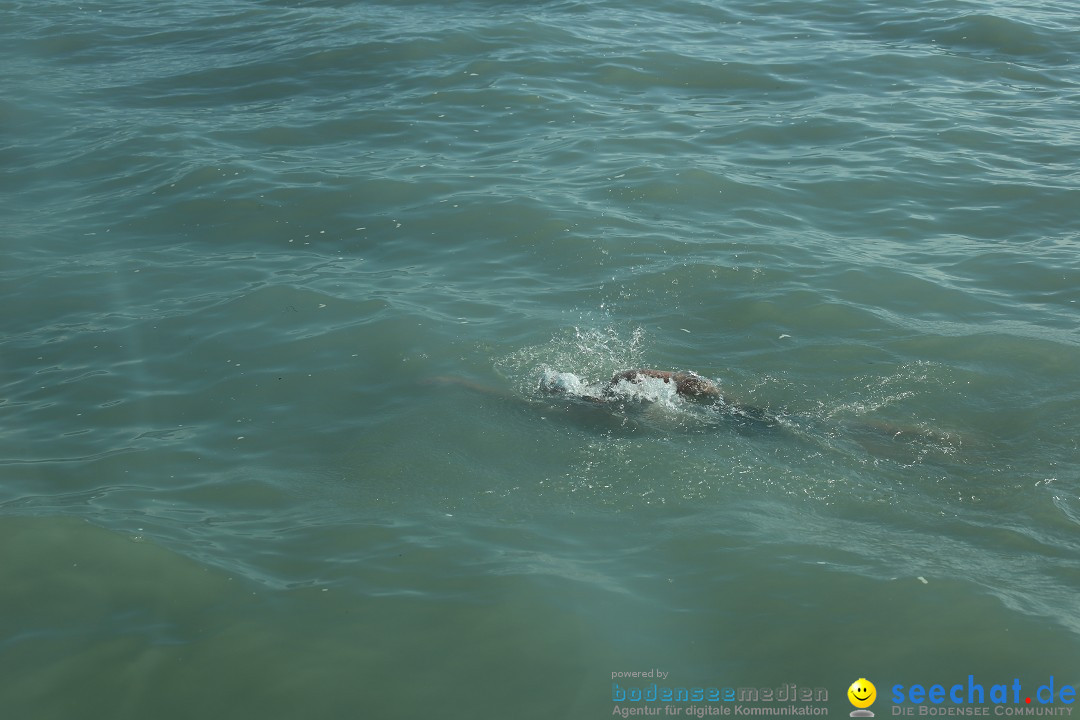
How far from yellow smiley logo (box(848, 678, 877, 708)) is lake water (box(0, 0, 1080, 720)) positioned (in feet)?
0.33

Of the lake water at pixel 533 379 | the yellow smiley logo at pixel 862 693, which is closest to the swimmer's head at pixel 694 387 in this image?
the lake water at pixel 533 379

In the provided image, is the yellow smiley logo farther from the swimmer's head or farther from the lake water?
the swimmer's head

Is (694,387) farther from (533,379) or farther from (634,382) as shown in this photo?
(533,379)

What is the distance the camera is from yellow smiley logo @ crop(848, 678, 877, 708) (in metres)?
4.79

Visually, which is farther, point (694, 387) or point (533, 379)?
point (533, 379)

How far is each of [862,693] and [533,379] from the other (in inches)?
148

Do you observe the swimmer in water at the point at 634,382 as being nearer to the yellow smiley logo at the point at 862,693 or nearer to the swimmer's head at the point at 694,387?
the swimmer's head at the point at 694,387

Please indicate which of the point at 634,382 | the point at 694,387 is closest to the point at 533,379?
the point at 634,382

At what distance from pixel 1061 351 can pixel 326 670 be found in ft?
20.8

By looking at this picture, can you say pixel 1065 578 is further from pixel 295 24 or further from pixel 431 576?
pixel 295 24

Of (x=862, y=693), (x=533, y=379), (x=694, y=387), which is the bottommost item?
(x=862, y=693)

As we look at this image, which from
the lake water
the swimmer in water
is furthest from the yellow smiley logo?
the swimmer in water

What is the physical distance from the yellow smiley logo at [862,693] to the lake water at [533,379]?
0.33 feet

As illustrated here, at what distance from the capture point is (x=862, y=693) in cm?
484
